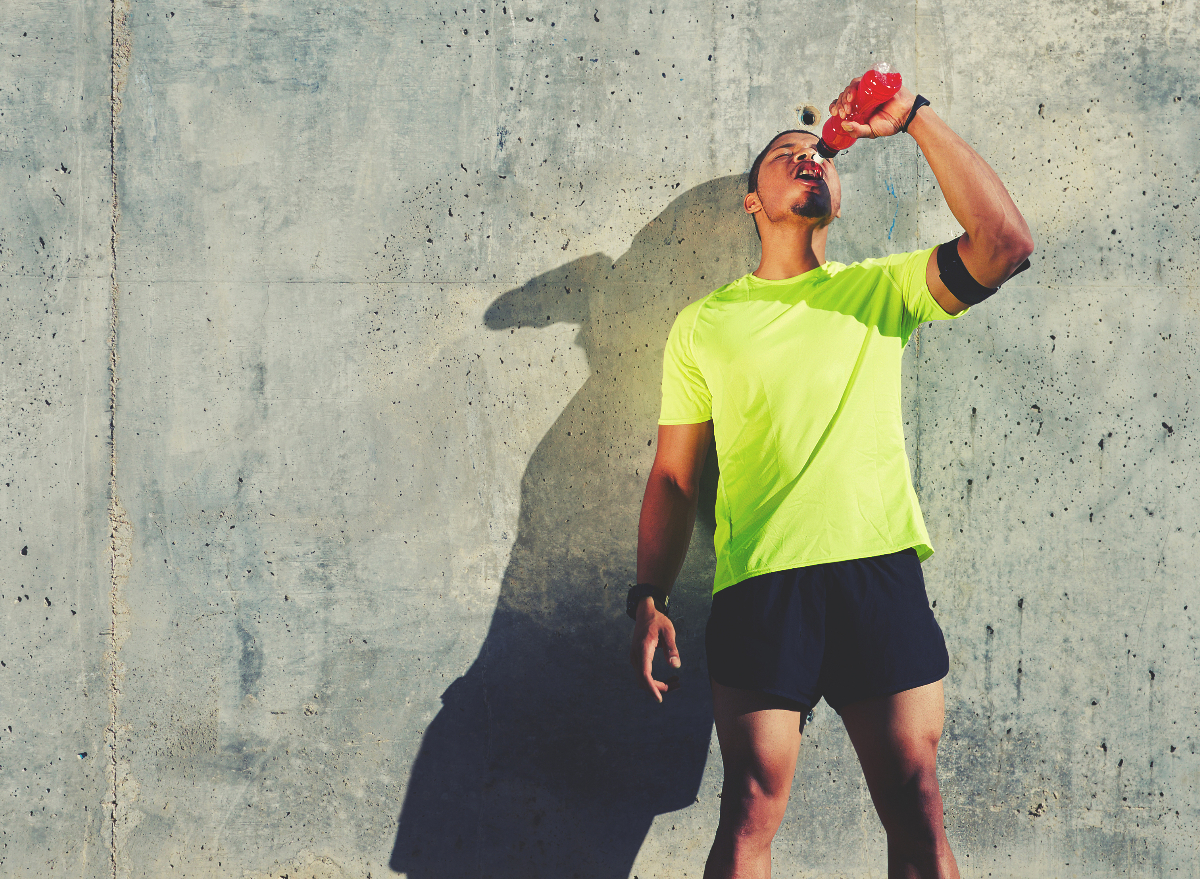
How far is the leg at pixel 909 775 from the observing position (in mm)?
2051

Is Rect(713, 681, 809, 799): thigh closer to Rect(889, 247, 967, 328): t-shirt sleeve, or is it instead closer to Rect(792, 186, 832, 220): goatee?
Rect(889, 247, 967, 328): t-shirt sleeve

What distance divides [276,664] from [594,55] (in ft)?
8.09

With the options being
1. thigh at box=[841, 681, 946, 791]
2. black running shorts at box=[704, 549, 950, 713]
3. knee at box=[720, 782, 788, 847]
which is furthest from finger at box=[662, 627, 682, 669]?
thigh at box=[841, 681, 946, 791]

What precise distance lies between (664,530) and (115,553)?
1.96m

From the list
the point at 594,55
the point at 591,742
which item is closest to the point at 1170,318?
the point at 594,55

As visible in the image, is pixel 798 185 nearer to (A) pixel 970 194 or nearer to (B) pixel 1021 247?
(A) pixel 970 194

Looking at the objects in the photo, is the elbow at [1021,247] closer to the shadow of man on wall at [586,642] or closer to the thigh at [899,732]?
the shadow of man on wall at [586,642]

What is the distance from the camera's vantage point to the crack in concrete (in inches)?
108

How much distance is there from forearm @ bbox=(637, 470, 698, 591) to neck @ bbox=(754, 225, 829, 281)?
0.73 metres

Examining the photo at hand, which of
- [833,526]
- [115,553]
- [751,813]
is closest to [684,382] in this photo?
[833,526]

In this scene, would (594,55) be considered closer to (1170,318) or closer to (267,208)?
(267,208)

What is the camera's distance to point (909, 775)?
2.06m

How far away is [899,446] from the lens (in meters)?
2.24

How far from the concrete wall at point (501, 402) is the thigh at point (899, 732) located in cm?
72
